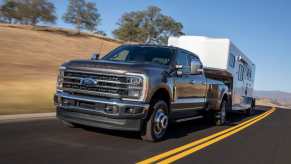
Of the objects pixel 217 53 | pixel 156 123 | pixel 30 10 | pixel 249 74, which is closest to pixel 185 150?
pixel 156 123

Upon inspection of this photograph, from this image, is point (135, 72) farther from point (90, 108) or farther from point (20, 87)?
point (20, 87)

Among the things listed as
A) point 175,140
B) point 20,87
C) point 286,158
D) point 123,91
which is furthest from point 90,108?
point 20,87

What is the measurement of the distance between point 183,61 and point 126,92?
272 cm

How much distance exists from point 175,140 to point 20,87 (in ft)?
35.7

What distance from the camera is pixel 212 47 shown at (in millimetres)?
16531

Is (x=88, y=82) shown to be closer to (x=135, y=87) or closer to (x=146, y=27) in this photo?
(x=135, y=87)

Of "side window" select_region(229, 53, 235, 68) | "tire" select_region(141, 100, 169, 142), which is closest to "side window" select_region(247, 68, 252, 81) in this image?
"side window" select_region(229, 53, 235, 68)

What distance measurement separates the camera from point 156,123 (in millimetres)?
8719

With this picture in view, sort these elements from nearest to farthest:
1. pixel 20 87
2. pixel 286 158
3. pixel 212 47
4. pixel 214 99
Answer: pixel 286 158 → pixel 214 99 → pixel 212 47 → pixel 20 87

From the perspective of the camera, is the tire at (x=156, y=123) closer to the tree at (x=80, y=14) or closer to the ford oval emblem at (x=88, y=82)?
the ford oval emblem at (x=88, y=82)

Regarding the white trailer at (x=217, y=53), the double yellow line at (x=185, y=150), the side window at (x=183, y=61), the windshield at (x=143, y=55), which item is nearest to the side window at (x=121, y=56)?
the windshield at (x=143, y=55)

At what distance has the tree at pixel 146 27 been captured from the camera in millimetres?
81688

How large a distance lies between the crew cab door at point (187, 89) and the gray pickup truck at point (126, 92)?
0.04 metres

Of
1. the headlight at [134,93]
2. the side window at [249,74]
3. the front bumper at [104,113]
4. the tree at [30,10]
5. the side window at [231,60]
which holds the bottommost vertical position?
the front bumper at [104,113]
